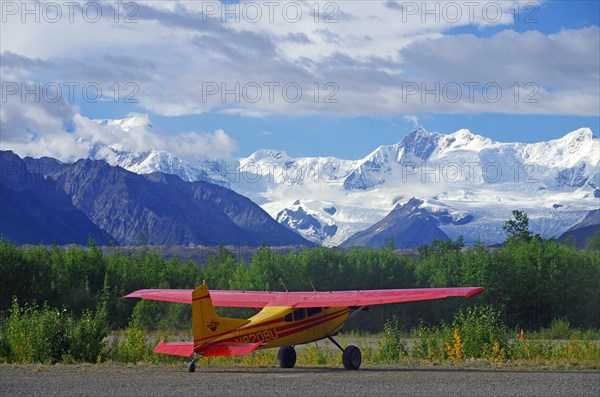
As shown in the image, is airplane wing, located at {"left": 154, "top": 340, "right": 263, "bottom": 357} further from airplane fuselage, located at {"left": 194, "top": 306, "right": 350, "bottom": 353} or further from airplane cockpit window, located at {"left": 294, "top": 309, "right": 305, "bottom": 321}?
airplane cockpit window, located at {"left": 294, "top": 309, "right": 305, "bottom": 321}

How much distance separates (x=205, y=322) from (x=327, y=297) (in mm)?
4758

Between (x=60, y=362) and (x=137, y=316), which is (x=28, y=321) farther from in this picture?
(x=137, y=316)

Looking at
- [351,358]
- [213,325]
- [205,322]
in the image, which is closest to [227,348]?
[213,325]

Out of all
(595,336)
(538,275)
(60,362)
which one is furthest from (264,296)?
(538,275)

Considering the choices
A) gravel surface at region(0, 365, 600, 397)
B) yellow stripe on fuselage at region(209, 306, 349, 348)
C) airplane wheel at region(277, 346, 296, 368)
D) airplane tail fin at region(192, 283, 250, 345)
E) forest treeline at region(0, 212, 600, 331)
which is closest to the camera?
gravel surface at region(0, 365, 600, 397)

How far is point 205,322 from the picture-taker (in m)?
27.6

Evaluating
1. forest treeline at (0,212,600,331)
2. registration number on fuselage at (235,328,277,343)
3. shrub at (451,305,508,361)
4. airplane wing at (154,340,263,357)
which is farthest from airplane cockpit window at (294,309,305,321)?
forest treeline at (0,212,600,331)

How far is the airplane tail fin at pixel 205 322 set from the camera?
27594mm

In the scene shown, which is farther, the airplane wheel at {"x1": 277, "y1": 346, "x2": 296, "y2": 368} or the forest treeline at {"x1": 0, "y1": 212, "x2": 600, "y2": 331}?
the forest treeline at {"x1": 0, "y1": 212, "x2": 600, "y2": 331}

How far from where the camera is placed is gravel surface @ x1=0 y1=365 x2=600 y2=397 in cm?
2342

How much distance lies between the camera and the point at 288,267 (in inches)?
3054

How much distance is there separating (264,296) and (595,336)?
3199cm

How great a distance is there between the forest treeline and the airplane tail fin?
1801 inches

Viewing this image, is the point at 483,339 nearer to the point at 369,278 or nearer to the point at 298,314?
the point at 298,314
